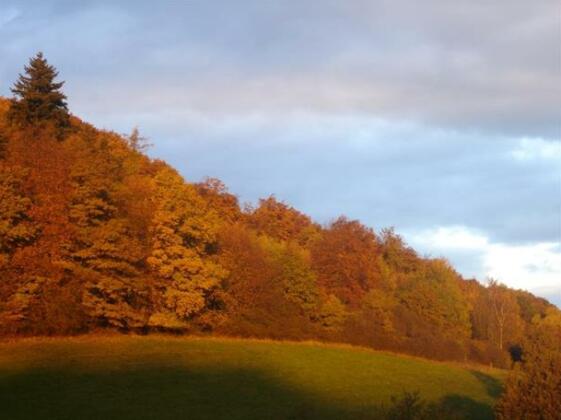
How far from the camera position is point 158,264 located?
164 feet

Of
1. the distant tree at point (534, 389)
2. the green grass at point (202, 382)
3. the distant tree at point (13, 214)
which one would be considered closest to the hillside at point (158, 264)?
the distant tree at point (13, 214)

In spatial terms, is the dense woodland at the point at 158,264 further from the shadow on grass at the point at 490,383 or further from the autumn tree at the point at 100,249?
the shadow on grass at the point at 490,383

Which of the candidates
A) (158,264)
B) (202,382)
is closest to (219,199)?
(158,264)

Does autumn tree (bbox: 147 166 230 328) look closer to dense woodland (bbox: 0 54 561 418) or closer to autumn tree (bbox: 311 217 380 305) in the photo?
dense woodland (bbox: 0 54 561 418)

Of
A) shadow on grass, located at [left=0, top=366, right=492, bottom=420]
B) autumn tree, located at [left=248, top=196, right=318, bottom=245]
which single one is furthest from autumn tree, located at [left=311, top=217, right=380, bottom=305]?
shadow on grass, located at [left=0, top=366, right=492, bottom=420]

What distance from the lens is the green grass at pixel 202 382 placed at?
27.9m

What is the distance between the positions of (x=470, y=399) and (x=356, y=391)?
24.9 feet

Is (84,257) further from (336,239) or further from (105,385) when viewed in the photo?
(336,239)

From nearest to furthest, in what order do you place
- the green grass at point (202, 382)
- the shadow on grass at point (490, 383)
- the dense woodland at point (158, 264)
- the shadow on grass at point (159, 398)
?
the shadow on grass at point (159, 398), the green grass at point (202, 382), the dense woodland at point (158, 264), the shadow on grass at point (490, 383)

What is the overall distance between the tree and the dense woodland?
0.39 ft

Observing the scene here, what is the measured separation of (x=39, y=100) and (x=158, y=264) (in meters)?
17.5

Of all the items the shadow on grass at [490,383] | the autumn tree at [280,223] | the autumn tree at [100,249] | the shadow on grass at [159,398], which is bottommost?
the shadow on grass at [490,383]

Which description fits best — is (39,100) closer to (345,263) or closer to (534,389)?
(345,263)

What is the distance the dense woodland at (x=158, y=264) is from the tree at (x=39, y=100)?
119 mm
